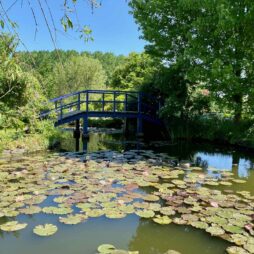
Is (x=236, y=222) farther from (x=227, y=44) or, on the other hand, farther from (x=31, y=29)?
(x=227, y=44)

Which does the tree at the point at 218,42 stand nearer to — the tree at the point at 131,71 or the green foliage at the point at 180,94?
the green foliage at the point at 180,94

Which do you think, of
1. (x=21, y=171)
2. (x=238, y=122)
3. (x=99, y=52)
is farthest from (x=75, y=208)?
(x=99, y=52)

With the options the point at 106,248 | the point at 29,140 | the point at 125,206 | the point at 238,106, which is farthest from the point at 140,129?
the point at 106,248

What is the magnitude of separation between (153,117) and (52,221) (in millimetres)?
12726

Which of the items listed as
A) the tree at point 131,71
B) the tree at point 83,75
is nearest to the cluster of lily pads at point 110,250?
the tree at point 131,71

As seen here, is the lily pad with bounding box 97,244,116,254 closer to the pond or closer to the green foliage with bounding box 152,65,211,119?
the pond

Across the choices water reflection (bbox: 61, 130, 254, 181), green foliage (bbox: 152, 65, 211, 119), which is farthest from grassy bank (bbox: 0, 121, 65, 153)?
green foliage (bbox: 152, 65, 211, 119)

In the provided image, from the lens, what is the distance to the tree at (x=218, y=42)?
11312 millimetres

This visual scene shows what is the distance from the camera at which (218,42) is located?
1273 cm

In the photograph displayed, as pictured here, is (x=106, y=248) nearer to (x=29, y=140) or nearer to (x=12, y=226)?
(x=12, y=226)

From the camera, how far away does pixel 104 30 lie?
2.34 m

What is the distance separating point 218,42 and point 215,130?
161 inches

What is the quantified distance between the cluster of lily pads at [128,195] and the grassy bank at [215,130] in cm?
518

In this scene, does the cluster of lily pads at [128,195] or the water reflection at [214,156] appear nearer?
the cluster of lily pads at [128,195]
